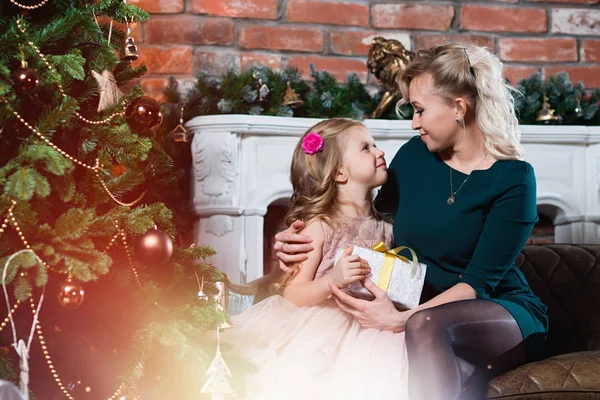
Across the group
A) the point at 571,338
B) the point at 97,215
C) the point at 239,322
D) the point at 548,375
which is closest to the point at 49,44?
the point at 97,215

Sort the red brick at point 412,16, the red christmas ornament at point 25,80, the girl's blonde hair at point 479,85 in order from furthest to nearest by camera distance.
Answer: the red brick at point 412,16 < the girl's blonde hair at point 479,85 < the red christmas ornament at point 25,80

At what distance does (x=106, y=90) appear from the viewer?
5.28 feet

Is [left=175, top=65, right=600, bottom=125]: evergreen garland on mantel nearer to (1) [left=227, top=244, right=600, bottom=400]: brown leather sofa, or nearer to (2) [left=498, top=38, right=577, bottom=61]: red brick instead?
(2) [left=498, top=38, right=577, bottom=61]: red brick

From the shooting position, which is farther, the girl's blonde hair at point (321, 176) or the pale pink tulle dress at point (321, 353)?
the girl's blonde hair at point (321, 176)

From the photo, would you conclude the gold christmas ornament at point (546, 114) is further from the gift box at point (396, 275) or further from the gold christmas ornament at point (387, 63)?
the gift box at point (396, 275)

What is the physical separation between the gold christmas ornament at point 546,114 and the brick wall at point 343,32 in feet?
1.04

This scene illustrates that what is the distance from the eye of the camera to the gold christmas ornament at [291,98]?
2.70 m

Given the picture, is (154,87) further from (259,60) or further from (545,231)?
(545,231)

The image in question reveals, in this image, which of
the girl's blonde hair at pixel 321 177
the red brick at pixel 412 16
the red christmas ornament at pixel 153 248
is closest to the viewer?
the red christmas ornament at pixel 153 248

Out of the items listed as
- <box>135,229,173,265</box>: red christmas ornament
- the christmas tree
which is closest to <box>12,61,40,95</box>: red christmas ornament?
the christmas tree

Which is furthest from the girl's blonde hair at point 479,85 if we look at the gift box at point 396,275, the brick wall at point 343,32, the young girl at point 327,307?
the brick wall at point 343,32

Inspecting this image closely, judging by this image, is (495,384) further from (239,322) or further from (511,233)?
(239,322)

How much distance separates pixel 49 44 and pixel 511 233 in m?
1.11

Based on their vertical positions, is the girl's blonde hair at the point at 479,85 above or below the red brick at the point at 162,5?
below
